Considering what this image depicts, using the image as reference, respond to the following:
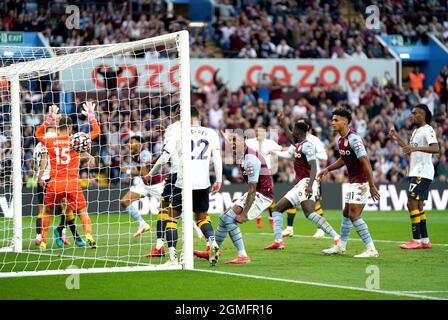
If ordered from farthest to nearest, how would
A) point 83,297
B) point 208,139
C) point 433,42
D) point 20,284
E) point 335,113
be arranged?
point 433,42 → point 335,113 → point 208,139 → point 20,284 → point 83,297

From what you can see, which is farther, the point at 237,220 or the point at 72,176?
the point at 72,176

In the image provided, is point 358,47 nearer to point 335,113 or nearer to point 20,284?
point 335,113

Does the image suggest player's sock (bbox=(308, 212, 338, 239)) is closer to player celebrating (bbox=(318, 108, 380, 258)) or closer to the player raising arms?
player celebrating (bbox=(318, 108, 380, 258))

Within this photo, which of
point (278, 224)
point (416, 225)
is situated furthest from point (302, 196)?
point (416, 225)

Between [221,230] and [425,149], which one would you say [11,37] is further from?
[221,230]

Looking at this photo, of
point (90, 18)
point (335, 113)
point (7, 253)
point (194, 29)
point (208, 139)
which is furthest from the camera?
point (194, 29)

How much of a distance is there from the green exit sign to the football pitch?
1401cm

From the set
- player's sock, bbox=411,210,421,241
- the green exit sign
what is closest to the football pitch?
player's sock, bbox=411,210,421,241

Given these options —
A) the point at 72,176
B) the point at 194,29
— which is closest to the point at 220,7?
the point at 194,29

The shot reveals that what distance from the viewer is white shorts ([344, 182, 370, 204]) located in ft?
47.6

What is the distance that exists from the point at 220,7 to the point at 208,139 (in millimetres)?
23103

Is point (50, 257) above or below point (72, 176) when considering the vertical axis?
below

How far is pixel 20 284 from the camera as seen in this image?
1148 cm

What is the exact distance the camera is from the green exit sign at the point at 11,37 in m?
30.6
